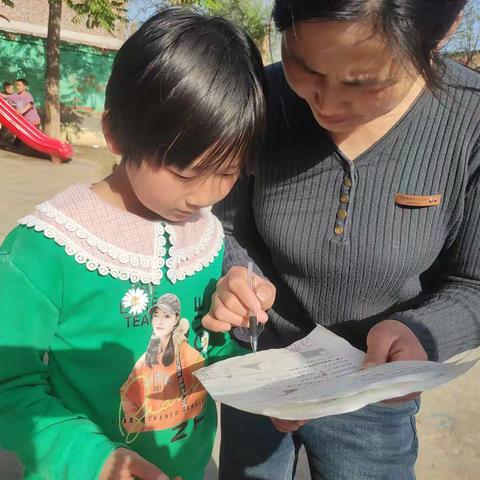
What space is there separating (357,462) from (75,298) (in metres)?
0.69

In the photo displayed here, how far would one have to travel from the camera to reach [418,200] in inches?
37.6

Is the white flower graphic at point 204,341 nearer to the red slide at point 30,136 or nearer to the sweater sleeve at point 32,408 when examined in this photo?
the sweater sleeve at point 32,408

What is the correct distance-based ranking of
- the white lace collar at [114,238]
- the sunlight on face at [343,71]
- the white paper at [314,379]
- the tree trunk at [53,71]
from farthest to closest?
the tree trunk at [53,71]
the white lace collar at [114,238]
the sunlight on face at [343,71]
the white paper at [314,379]

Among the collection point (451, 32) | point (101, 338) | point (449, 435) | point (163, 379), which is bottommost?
point (449, 435)

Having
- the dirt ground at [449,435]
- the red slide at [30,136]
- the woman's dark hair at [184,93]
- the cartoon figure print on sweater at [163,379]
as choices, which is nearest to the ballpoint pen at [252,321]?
the cartoon figure print on sweater at [163,379]

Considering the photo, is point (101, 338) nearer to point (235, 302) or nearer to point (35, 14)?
point (235, 302)

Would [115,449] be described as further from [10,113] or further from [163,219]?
[10,113]

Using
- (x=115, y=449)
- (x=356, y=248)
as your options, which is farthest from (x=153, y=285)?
(x=356, y=248)

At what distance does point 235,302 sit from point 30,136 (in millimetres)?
7444

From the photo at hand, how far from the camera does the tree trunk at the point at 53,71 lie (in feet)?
26.8

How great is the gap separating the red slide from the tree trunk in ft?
2.70

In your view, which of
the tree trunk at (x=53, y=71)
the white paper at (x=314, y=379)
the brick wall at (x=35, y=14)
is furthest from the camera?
the brick wall at (x=35, y=14)

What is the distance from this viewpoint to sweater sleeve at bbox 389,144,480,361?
94 centimetres

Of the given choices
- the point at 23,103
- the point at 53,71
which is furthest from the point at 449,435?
the point at 23,103
